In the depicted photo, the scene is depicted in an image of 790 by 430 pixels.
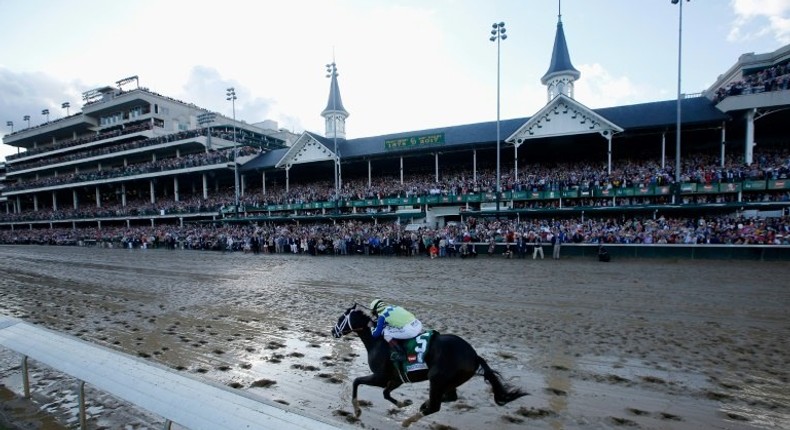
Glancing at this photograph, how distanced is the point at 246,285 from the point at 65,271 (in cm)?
1139

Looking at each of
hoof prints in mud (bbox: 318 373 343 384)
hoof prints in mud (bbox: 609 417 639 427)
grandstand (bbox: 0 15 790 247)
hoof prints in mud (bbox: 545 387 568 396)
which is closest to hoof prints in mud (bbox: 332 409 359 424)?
hoof prints in mud (bbox: 318 373 343 384)

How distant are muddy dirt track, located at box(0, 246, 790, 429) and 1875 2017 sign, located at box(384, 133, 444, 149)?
17977 mm

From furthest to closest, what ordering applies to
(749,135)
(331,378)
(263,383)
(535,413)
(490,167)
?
(490,167), (749,135), (331,378), (263,383), (535,413)

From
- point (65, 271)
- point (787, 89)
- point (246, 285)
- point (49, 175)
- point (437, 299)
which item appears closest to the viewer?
point (437, 299)

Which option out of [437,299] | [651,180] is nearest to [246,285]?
[437,299]

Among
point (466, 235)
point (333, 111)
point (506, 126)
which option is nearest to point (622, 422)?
point (466, 235)

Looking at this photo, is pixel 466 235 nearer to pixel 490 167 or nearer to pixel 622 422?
pixel 490 167

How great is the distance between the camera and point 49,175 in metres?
63.0

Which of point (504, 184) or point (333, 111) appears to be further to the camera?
point (333, 111)

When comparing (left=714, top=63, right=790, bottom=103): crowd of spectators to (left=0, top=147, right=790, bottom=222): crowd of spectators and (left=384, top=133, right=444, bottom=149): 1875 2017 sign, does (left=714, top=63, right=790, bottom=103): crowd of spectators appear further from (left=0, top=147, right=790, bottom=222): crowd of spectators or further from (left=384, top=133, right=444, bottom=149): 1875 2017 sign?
(left=384, top=133, right=444, bottom=149): 1875 2017 sign

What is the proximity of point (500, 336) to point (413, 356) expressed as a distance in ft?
10.7

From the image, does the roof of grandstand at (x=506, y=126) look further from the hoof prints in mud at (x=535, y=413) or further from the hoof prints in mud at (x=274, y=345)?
the hoof prints in mud at (x=535, y=413)

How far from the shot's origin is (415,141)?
3177 centimetres

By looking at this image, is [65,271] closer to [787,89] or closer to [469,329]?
[469,329]
